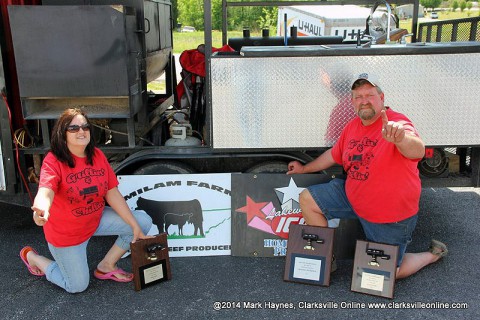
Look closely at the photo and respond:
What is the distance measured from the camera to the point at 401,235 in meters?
3.27

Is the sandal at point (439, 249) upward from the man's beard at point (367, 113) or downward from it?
downward

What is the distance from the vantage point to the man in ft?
10.2

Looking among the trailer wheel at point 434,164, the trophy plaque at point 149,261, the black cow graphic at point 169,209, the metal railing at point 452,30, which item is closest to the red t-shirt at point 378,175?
the trailer wheel at point 434,164

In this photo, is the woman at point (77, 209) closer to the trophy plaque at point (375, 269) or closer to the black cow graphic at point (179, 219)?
the black cow graphic at point (179, 219)

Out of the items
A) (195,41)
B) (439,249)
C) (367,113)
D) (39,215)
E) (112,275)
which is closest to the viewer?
(39,215)

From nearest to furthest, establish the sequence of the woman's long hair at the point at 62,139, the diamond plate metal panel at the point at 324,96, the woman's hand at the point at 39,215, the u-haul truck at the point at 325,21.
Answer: the woman's hand at the point at 39,215 → the woman's long hair at the point at 62,139 → the diamond plate metal panel at the point at 324,96 → the u-haul truck at the point at 325,21

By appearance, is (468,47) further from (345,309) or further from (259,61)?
(345,309)

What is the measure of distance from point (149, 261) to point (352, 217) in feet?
4.74

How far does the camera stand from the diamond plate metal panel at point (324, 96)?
3480 millimetres

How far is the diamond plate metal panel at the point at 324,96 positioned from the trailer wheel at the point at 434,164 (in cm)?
28

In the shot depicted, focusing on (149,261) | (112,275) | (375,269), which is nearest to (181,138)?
(149,261)

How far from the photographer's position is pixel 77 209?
3.19 metres

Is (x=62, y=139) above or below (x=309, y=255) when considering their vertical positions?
above

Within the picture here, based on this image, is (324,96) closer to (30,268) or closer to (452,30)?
(452,30)
